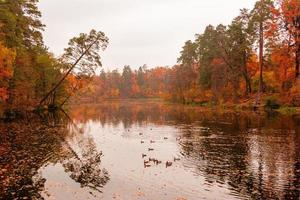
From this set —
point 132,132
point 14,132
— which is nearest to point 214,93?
point 132,132

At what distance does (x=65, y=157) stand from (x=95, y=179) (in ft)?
23.3

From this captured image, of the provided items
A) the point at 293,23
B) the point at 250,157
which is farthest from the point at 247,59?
the point at 250,157

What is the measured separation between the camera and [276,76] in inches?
2499

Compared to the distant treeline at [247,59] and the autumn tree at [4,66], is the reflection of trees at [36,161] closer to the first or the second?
the autumn tree at [4,66]

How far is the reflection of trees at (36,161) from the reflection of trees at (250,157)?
271 inches

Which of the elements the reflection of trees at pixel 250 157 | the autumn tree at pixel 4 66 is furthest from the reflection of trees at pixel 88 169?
the autumn tree at pixel 4 66

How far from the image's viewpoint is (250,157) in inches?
963

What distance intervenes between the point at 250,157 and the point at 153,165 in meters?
7.04

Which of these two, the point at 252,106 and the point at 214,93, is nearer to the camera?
the point at 252,106

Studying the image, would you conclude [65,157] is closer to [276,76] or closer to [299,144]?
[299,144]

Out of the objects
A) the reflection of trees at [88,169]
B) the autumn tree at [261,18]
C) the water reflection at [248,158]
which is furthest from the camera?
the autumn tree at [261,18]

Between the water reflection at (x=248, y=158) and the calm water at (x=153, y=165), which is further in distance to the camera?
the water reflection at (x=248, y=158)

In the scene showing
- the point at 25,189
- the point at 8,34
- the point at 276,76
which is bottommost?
the point at 25,189

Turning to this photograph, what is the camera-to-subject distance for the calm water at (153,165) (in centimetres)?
1714
